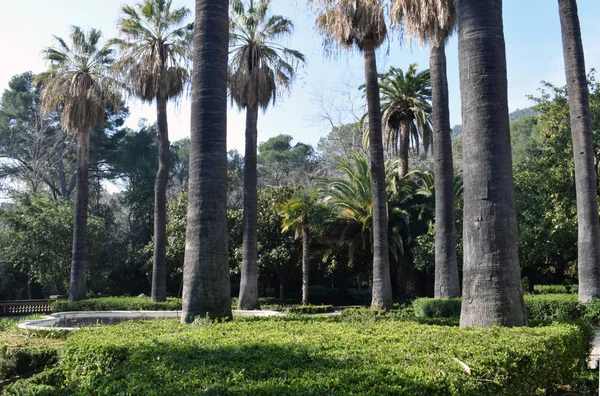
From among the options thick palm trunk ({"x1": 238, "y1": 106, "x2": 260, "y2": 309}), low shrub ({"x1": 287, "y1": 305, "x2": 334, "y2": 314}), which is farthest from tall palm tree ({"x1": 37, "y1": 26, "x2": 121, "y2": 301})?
low shrub ({"x1": 287, "y1": 305, "x2": 334, "y2": 314})

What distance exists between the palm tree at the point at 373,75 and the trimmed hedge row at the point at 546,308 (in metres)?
2.40

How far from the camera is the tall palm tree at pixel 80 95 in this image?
24062 mm

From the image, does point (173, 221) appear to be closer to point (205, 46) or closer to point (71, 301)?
point (71, 301)

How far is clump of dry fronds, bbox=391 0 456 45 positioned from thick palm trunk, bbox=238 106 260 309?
8.88 metres

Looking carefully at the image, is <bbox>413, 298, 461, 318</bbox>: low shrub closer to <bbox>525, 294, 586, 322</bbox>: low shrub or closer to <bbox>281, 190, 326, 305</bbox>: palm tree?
<bbox>525, 294, 586, 322</bbox>: low shrub

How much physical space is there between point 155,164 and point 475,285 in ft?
118

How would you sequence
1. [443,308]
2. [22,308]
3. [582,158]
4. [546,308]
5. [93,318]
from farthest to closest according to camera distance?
1. [22,308]
2. [93,318]
3. [546,308]
4. [443,308]
5. [582,158]

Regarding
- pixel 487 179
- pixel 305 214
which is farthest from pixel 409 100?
pixel 487 179

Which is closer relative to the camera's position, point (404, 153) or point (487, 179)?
point (487, 179)

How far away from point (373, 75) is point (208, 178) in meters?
10.8

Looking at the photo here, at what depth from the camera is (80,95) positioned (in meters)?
24.2

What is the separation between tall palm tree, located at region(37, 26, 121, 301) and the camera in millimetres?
24062

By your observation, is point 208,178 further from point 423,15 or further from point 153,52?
point 153,52

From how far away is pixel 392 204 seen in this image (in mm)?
26344
